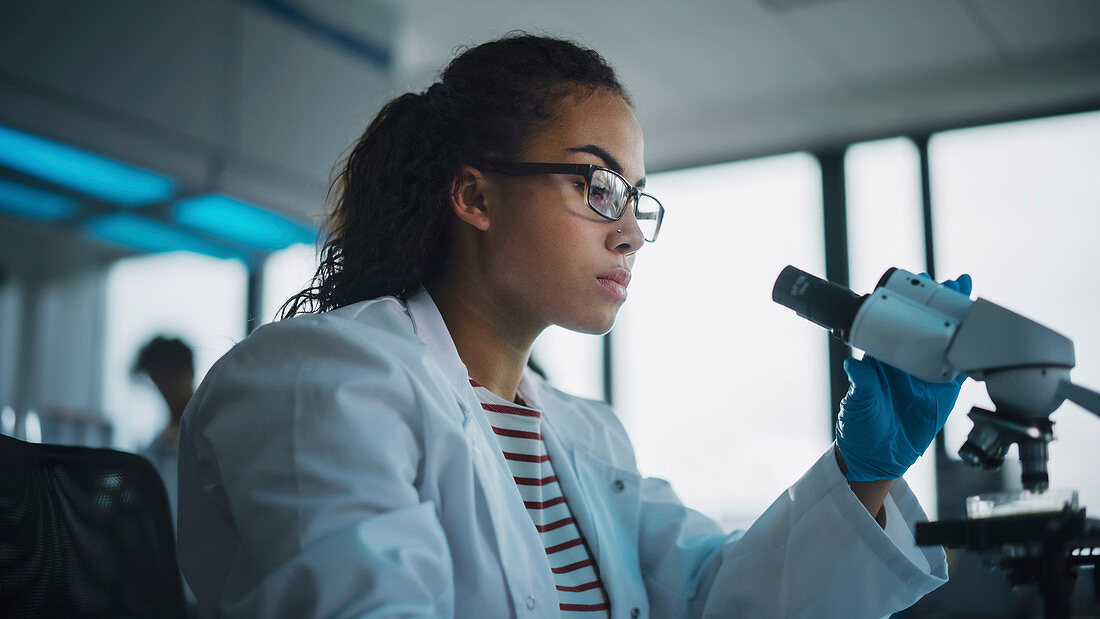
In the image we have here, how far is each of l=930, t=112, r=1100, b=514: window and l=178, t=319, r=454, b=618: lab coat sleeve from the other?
3.51 metres

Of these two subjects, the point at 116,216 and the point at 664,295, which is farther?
the point at 664,295

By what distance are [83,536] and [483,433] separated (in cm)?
50

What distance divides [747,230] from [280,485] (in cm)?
421

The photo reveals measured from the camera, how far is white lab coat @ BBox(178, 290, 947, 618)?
2.89 ft

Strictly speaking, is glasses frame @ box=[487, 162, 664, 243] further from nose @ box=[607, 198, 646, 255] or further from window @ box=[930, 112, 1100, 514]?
window @ box=[930, 112, 1100, 514]

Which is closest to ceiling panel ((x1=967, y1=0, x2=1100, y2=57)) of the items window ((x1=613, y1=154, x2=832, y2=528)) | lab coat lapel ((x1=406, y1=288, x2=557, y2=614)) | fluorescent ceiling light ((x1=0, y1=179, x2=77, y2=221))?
window ((x1=613, y1=154, x2=832, y2=528))

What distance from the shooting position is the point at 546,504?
4.42ft

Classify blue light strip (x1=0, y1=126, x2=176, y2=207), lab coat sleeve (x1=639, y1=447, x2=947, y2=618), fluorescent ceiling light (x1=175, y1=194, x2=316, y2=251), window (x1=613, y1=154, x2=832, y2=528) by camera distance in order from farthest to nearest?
window (x1=613, y1=154, x2=832, y2=528) → fluorescent ceiling light (x1=175, y1=194, x2=316, y2=251) → blue light strip (x1=0, y1=126, x2=176, y2=207) → lab coat sleeve (x1=639, y1=447, x2=947, y2=618)

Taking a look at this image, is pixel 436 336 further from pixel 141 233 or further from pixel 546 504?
pixel 141 233

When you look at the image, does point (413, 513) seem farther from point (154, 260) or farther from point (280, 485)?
point (154, 260)

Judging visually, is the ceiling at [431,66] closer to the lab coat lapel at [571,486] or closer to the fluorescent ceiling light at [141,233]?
the fluorescent ceiling light at [141,233]

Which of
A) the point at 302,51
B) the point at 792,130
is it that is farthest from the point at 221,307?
the point at 792,130

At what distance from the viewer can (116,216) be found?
113 inches

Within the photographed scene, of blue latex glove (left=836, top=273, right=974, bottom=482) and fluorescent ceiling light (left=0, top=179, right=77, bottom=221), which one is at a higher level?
fluorescent ceiling light (left=0, top=179, right=77, bottom=221)
